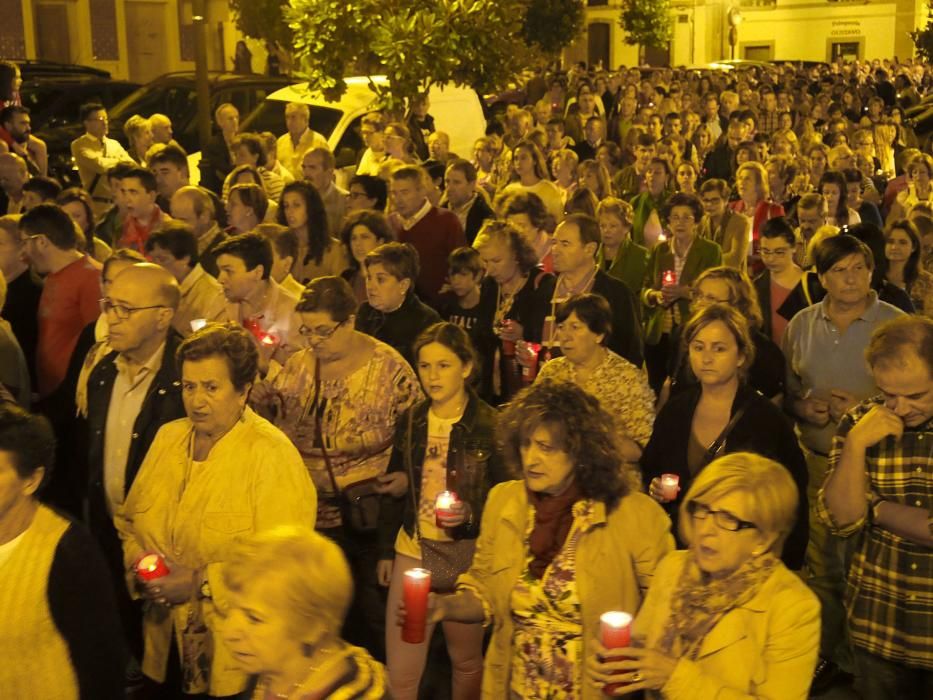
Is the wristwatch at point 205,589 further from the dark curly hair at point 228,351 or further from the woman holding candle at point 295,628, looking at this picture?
the woman holding candle at point 295,628

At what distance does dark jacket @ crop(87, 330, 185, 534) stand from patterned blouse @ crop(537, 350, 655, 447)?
1550mm

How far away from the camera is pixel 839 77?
1237 inches

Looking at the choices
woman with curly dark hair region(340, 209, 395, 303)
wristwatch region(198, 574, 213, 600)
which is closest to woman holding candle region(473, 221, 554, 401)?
woman with curly dark hair region(340, 209, 395, 303)

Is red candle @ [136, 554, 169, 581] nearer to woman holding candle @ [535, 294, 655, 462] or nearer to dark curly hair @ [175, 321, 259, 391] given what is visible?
dark curly hair @ [175, 321, 259, 391]

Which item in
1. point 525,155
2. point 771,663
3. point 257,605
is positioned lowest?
point 771,663

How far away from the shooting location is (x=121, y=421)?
5.40 meters

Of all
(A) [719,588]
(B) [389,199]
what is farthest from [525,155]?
(A) [719,588]

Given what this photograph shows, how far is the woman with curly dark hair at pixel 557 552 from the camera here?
428 cm

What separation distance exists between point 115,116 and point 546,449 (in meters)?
14.5

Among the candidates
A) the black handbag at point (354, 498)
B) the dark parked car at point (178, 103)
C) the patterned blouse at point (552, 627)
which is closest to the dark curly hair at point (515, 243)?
the black handbag at point (354, 498)

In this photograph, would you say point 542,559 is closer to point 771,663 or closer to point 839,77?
point 771,663

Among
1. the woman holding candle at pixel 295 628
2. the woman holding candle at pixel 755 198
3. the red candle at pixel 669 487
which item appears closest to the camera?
the woman holding candle at pixel 295 628

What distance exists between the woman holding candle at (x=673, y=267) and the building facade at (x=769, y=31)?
163 ft

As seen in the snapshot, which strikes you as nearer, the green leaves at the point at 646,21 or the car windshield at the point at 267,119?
the car windshield at the point at 267,119
